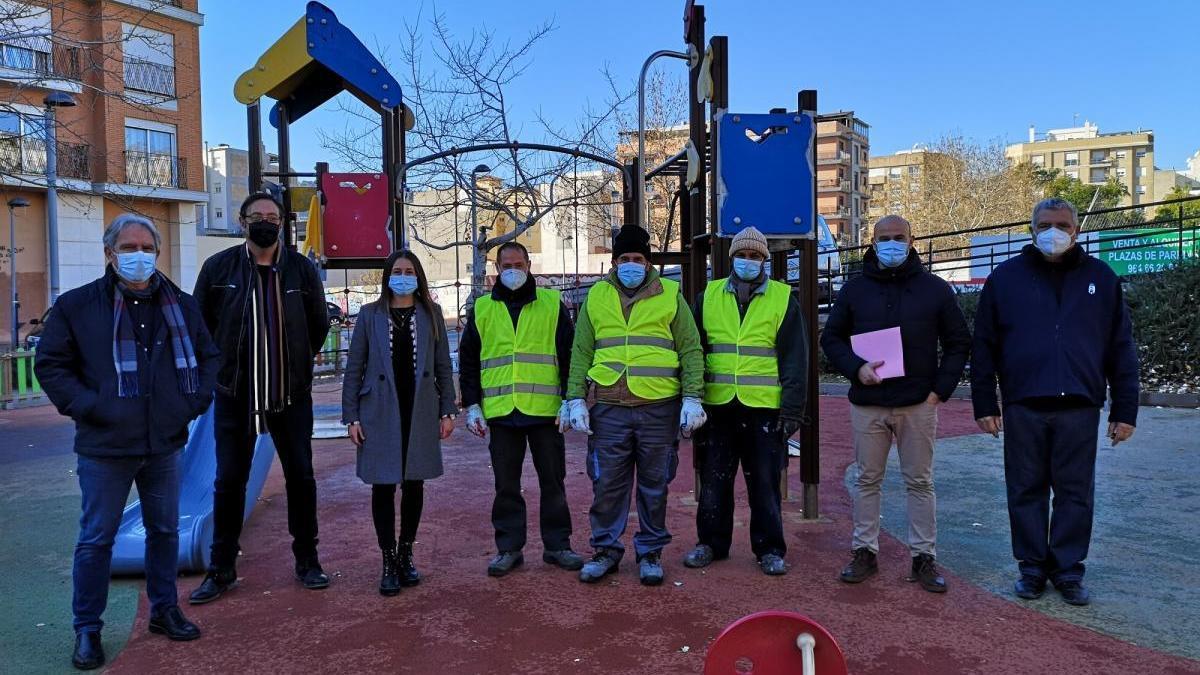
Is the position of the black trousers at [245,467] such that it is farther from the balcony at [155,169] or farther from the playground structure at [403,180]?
the balcony at [155,169]

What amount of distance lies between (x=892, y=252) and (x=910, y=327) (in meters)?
0.41

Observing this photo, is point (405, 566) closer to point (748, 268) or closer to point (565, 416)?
point (565, 416)

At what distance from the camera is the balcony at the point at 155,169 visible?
32656mm

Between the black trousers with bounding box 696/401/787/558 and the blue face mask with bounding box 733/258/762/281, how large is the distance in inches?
27.7

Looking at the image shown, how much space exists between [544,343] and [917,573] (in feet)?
7.75

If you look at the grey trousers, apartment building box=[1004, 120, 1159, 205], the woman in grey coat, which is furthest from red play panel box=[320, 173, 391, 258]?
apartment building box=[1004, 120, 1159, 205]

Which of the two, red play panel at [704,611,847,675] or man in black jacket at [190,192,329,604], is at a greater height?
man in black jacket at [190,192,329,604]

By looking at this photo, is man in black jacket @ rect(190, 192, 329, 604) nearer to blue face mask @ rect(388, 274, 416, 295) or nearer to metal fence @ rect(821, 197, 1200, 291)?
blue face mask @ rect(388, 274, 416, 295)

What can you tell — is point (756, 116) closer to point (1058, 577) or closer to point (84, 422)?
point (1058, 577)

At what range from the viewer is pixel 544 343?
209 inches

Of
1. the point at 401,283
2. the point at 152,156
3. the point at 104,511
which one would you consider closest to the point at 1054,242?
the point at 401,283

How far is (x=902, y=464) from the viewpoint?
516 cm

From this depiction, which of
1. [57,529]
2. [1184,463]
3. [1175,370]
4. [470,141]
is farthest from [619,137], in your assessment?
[57,529]

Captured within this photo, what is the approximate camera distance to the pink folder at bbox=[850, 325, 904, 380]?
4945 millimetres
